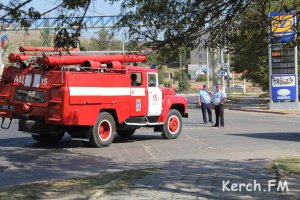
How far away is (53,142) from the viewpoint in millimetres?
14898

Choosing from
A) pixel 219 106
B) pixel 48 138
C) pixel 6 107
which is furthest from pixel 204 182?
pixel 219 106

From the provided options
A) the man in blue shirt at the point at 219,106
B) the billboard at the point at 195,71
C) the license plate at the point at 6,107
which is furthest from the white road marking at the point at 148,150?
the billboard at the point at 195,71

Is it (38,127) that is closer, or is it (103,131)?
(38,127)

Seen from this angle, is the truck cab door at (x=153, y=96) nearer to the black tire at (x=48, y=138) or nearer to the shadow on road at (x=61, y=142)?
the shadow on road at (x=61, y=142)

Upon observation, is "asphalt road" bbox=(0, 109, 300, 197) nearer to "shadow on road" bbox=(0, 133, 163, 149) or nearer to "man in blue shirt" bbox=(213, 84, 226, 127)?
"shadow on road" bbox=(0, 133, 163, 149)

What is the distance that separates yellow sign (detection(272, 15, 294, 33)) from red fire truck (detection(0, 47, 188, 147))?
241 inches

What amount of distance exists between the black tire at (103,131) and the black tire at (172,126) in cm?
238

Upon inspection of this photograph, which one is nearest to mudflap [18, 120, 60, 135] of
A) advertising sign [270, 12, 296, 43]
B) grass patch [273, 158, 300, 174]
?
grass patch [273, 158, 300, 174]

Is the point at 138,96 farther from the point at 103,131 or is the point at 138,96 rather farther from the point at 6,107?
the point at 6,107

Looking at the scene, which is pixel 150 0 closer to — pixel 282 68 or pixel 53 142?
pixel 53 142

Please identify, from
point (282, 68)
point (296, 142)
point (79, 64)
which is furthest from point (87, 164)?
point (282, 68)

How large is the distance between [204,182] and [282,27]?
2.80 metres

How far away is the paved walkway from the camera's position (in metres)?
6.95

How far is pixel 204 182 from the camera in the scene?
796 centimetres
